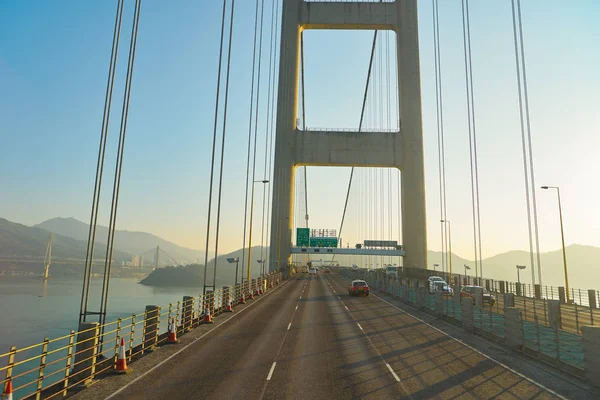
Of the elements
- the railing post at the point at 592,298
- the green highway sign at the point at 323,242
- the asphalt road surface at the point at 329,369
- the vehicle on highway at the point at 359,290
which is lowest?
the asphalt road surface at the point at 329,369

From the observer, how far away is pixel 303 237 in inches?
2800

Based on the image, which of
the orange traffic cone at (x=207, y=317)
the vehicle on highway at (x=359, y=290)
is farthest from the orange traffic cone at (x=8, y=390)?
the vehicle on highway at (x=359, y=290)

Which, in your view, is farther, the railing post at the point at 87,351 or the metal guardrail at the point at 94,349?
the railing post at the point at 87,351

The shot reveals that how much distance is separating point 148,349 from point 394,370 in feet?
27.1

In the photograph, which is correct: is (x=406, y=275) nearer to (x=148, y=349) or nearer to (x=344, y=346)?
(x=344, y=346)

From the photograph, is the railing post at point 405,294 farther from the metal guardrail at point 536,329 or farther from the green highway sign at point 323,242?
the green highway sign at point 323,242

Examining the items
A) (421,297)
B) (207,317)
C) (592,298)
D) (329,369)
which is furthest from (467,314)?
(592,298)

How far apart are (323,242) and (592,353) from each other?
→ 6093 cm

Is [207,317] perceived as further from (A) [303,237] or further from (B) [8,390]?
(A) [303,237]

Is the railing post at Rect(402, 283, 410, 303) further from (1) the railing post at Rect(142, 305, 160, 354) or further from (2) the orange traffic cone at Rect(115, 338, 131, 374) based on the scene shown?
(2) the orange traffic cone at Rect(115, 338, 131, 374)

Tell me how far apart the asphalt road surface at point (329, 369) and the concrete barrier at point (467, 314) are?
141 centimetres

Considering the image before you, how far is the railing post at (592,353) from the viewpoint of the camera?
9.43 m

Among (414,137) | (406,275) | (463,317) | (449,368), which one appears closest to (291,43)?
(414,137)

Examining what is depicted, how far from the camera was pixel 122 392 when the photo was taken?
8.85 m
